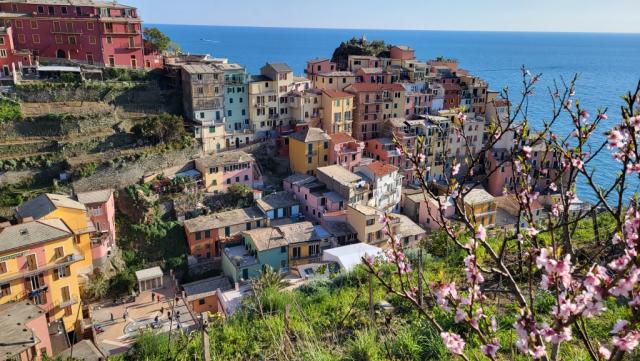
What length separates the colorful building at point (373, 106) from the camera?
3894cm

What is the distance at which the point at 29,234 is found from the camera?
780 inches

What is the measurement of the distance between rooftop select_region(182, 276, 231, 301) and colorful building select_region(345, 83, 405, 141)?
1876 centimetres

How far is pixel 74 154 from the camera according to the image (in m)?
30.6

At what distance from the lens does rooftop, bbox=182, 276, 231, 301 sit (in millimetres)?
23953

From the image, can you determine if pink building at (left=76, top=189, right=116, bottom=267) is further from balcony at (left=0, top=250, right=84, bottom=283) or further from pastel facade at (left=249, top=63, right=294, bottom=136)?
pastel facade at (left=249, top=63, right=294, bottom=136)

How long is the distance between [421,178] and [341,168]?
2732 cm

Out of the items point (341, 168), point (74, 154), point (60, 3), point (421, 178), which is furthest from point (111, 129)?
point (421, 178)

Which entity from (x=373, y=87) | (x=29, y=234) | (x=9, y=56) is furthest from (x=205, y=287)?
Answer: (x=9, y=56)

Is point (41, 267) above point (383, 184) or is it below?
above

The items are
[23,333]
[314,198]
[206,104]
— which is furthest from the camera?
[206,104]

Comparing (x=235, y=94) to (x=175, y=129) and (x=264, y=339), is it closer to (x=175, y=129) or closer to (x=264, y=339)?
(x=175, y=129)

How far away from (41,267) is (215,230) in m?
9.58

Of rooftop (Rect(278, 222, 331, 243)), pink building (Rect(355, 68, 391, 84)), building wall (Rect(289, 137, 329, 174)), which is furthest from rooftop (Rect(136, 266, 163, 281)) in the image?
pink building (Rect(355, 68, 391, 84))

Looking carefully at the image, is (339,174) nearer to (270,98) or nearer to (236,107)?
(270,98)
